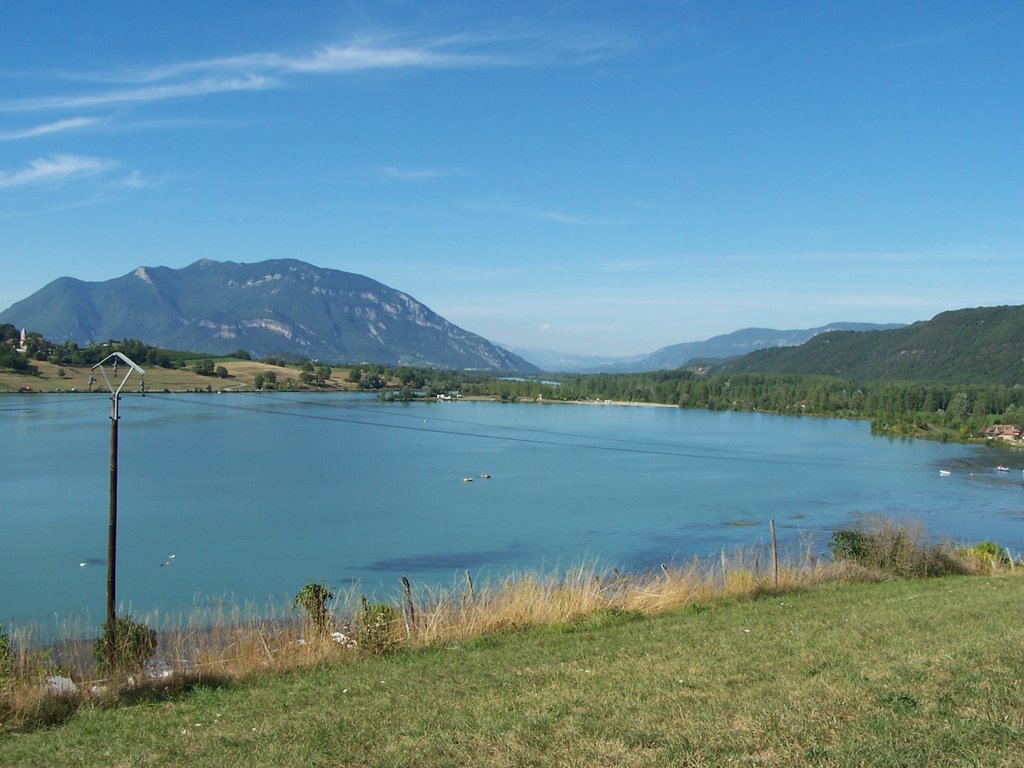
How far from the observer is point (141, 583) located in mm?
22344

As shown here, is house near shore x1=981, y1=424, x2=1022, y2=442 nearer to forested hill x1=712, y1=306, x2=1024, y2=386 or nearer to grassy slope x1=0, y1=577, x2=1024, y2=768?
forested hill x1=712, y1=306, x2=1024, y2=386

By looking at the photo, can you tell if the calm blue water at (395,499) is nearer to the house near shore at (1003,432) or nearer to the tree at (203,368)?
the house near shore at (1003,432)

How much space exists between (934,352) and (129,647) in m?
154

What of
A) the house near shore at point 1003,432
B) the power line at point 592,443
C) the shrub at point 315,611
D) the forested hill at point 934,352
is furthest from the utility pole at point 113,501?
the forested hill at point 934,352

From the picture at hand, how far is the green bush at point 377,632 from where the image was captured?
9.04 meters

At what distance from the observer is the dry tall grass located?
7.16m

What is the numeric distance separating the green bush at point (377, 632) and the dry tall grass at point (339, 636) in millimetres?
11

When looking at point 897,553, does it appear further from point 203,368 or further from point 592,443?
point 203,368

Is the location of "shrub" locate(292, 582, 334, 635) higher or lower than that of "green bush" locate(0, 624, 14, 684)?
lower

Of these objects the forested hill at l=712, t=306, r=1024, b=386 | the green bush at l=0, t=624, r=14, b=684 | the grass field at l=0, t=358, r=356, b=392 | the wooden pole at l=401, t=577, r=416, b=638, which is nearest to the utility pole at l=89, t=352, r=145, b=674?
the green bush at l=0, t=624, r=14, b=684

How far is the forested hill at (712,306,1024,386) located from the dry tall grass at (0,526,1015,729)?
126 metres

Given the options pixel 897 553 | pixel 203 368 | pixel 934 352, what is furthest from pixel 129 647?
pixel 934 352

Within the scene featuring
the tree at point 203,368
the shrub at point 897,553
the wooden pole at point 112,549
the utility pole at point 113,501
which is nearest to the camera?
the utility pole at point 113,501

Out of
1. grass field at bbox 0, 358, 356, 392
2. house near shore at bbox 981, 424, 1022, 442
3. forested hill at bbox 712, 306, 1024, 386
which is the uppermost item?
forested hill at bbox 712, 306, 1024, 386
